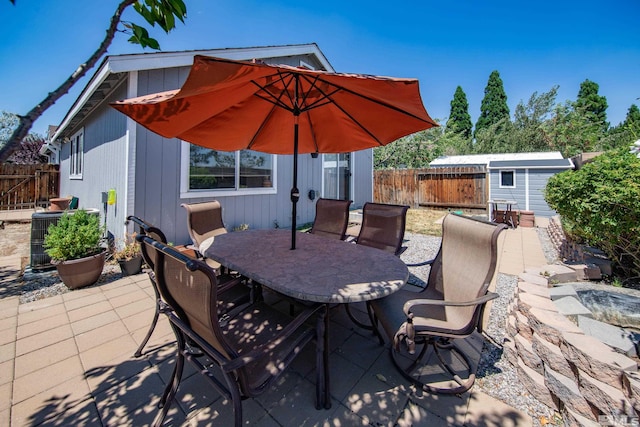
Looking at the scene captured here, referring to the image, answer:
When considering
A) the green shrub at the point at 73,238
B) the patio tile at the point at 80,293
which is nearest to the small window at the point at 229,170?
the green shrub at the point at 73,238

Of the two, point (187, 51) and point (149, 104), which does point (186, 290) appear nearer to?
point (149, 104)

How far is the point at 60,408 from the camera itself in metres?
1.74

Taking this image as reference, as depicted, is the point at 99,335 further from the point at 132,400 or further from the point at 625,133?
the point at 625,133

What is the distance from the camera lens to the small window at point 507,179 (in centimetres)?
1108

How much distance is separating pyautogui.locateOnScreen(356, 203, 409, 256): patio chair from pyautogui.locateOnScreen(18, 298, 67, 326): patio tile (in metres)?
3.64

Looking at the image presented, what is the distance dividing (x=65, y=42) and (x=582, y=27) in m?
15.2

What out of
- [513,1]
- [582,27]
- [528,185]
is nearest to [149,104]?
[513,1]

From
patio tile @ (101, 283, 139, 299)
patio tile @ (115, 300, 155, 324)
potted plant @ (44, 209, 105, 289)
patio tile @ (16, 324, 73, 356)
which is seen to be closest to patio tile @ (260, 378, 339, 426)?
patio tile @ (115, 300, 155, 324)

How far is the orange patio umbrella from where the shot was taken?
1.68 meters

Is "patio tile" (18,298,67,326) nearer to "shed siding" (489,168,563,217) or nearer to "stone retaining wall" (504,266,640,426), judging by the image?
"stone retaining wall" (504,266,640,426)

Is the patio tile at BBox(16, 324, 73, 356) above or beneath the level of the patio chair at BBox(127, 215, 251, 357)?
beneath

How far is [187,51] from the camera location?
450cm

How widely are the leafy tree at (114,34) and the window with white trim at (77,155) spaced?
8.52 metres

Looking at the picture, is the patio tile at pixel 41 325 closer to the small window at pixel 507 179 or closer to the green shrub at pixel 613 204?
the green shrub at pixel 613 204
